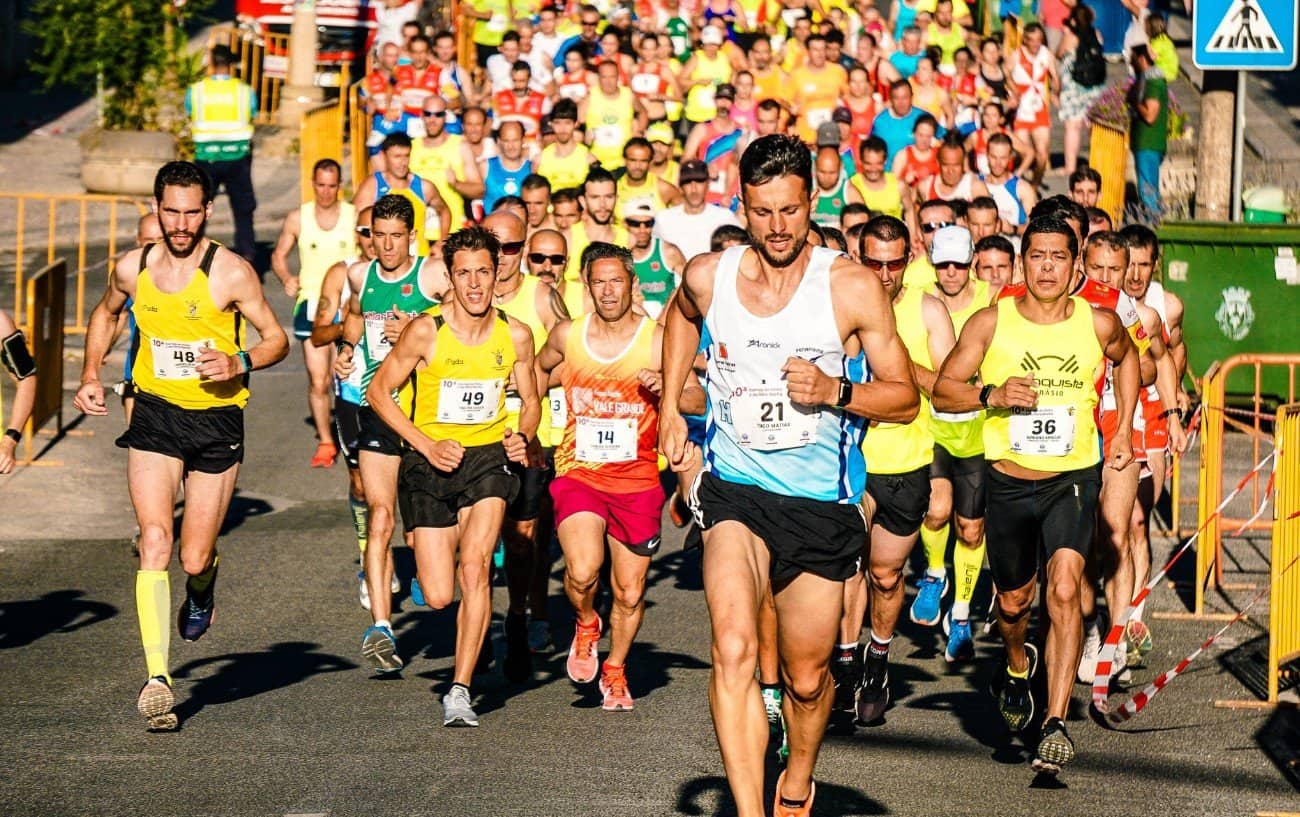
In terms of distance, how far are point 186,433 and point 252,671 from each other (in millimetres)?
1323

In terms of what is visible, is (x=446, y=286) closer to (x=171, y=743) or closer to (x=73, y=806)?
(x=171, y=743)

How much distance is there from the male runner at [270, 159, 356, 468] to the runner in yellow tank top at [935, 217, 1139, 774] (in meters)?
6.98

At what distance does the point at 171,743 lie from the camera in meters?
8.47

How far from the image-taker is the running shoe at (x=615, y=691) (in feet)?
30.3

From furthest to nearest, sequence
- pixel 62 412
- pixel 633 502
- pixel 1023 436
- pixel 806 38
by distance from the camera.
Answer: pixel 806 38, pixel 62 412, pixel 633 502, pixel 1023 436

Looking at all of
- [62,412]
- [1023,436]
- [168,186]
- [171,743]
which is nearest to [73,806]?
[171,743]

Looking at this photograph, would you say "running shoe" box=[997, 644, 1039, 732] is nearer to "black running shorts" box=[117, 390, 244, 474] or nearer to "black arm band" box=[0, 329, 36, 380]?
"black running shorts" box=[117, 390, 244, 474]

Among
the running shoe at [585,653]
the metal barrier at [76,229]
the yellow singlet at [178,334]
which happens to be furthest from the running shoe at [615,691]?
the metal barrier at [76,229]

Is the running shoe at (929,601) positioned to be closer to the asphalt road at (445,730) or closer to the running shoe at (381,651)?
the asphalt road at (445,730)

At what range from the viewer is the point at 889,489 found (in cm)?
954

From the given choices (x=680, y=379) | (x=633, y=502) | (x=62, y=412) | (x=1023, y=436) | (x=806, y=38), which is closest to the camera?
(x=680, y=379)

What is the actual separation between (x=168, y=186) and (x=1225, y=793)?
481cm

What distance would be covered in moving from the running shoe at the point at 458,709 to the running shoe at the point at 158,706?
1072 millimetres

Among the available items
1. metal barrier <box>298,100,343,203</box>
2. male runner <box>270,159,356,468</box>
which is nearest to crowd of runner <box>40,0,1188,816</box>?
male runner <box>270,159,356,468</box>
